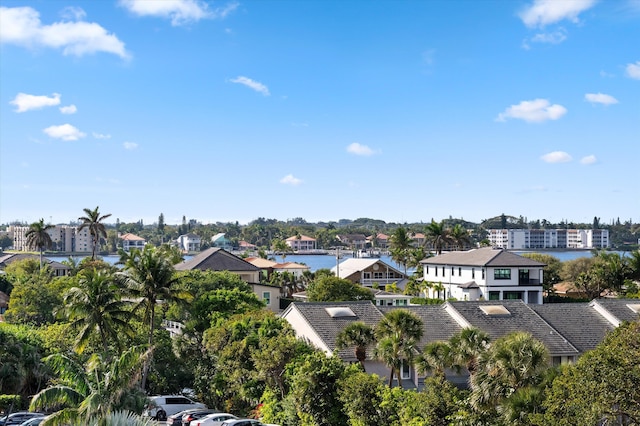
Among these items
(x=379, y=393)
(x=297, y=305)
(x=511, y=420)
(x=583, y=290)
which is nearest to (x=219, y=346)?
(x=297, y=305)

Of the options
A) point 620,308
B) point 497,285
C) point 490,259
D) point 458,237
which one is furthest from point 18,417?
point 458,237

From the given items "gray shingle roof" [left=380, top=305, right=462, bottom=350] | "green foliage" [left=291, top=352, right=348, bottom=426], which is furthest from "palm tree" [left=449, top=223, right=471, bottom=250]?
"green foliage" [left=291, top=352, right=348, bottom=426]

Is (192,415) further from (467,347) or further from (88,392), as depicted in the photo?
(467,347)

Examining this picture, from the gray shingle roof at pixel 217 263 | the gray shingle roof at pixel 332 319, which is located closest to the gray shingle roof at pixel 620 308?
the gray shingle roof at pixel 332 319

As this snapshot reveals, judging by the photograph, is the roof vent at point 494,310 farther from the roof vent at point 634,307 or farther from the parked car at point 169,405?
the parked car at point 169,405

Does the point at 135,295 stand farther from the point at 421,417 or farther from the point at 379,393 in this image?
the point at 421,417

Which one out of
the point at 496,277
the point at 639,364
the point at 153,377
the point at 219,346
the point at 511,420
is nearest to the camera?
the point at 639,364
